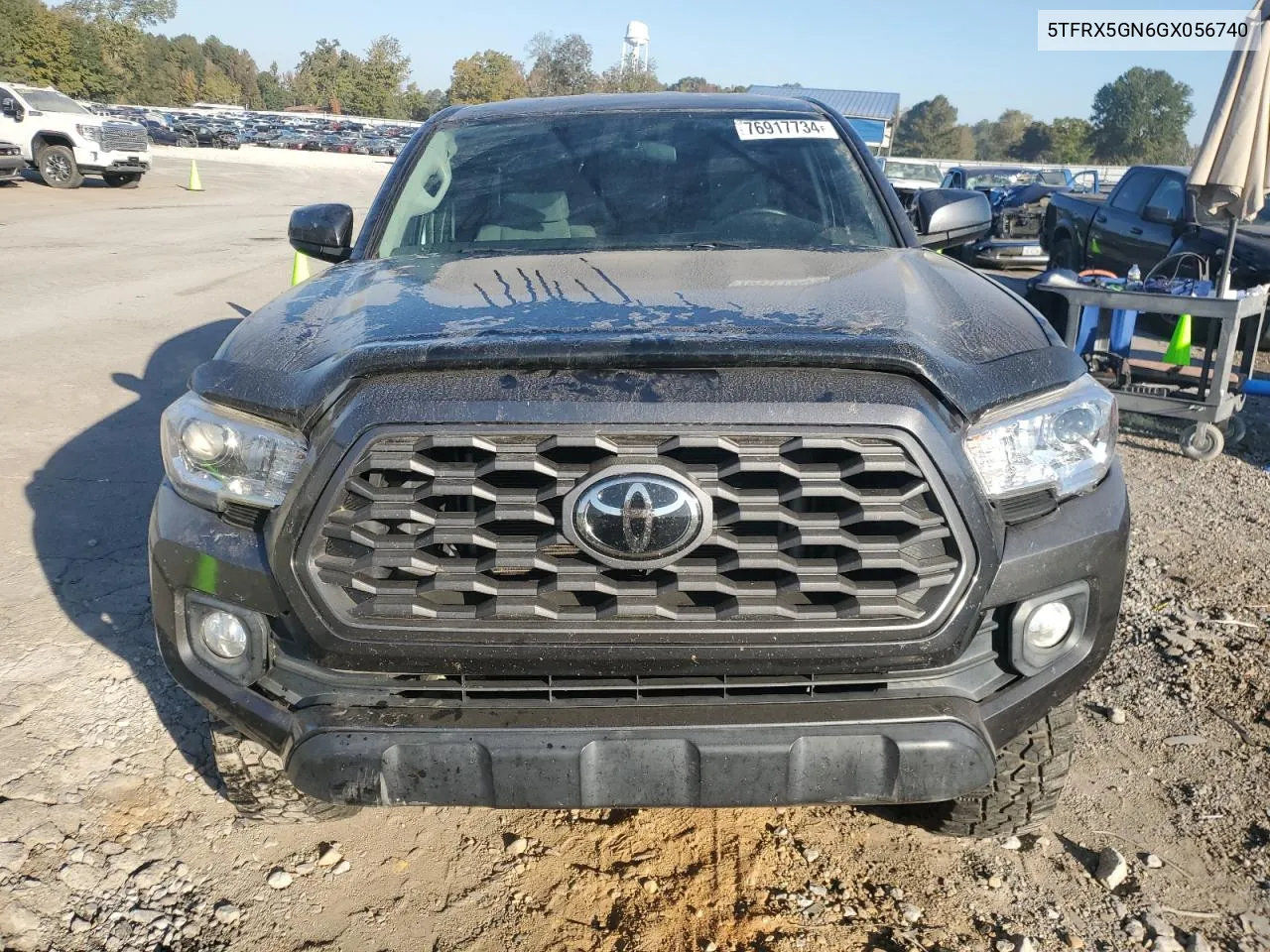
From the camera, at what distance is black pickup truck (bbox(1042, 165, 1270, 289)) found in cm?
895

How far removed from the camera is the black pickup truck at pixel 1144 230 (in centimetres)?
895

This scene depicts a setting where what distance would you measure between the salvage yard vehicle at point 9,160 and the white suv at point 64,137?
1.40 feet

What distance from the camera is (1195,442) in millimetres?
6250

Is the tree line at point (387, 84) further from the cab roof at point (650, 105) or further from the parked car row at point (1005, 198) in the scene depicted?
the cab roof at point (650, 105)

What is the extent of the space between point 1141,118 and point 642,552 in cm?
9590

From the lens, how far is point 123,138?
2423 cm

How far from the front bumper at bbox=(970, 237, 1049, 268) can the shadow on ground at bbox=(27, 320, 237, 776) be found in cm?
1178

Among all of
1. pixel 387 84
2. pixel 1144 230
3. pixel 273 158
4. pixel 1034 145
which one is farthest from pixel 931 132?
pixel 1144 230

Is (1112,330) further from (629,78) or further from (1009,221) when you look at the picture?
(629,78)

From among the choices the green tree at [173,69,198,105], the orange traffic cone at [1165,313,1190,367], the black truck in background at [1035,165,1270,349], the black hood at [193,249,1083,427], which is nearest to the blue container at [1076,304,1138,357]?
the orange traffic cone at [1165,313,1190,367]

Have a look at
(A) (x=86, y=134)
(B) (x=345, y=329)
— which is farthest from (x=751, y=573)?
(A) (x=86, y=134)

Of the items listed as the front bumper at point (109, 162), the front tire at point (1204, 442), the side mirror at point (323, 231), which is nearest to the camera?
the side mirror at point (323, 231)

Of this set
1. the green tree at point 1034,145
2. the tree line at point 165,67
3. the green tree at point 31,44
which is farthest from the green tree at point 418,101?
the green tree at point 1034,145

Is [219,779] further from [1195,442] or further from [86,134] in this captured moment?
[86,134]
